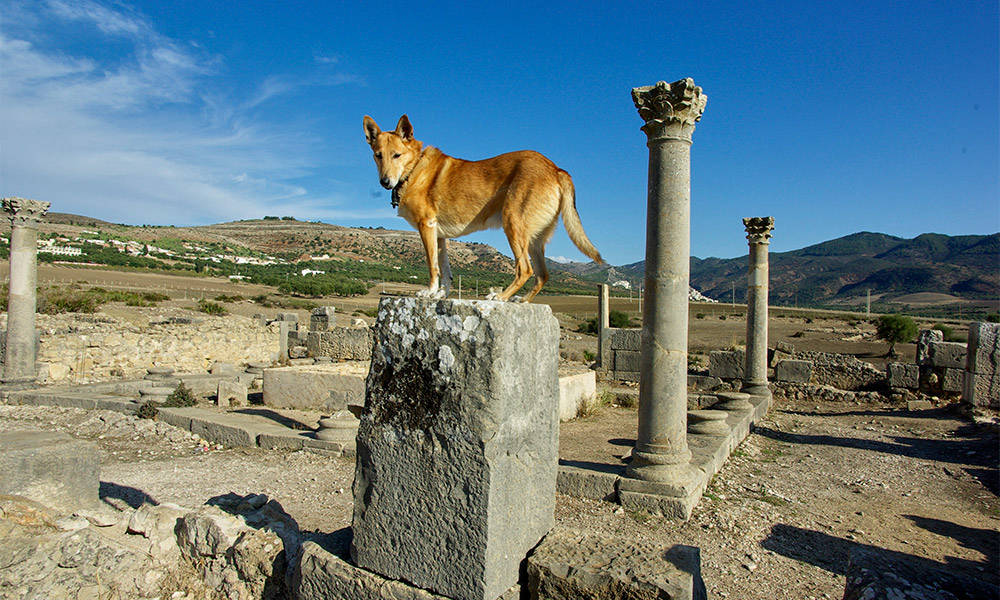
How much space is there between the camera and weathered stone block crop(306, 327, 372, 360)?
16.9 meters

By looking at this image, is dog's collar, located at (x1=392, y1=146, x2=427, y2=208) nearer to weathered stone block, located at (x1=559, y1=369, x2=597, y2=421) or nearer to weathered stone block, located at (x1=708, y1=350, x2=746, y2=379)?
weathered stone block, located at (x1=559, y1=369, x2=597, y2=421)

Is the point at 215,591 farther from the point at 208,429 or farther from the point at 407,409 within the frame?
the point at 208,429

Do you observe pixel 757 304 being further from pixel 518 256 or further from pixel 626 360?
pixel 518 256

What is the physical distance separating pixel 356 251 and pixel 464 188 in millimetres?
84092

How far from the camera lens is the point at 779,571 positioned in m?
4.68

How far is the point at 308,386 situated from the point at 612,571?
9084 mm

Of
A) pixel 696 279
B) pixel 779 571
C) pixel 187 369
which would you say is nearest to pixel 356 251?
pixel 187 369

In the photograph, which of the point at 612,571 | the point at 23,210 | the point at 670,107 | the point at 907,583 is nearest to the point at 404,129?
the point at 612,571

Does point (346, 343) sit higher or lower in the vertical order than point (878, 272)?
lower

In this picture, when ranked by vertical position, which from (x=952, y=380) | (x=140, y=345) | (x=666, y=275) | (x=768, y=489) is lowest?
(x=768, y=489)

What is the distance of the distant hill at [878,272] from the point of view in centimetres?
10400

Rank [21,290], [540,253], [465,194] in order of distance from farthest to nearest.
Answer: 1. [21,290]
2. [540,253]
3. [465,194]

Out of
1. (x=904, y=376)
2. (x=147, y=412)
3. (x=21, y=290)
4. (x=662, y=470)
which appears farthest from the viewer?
(x=904, y=376)

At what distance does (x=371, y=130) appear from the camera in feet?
11.0
